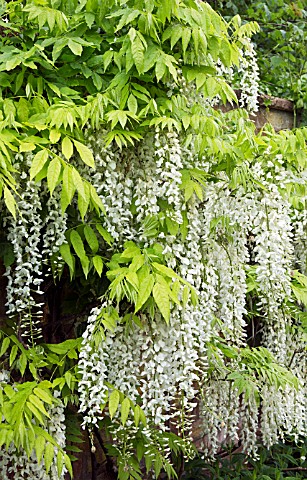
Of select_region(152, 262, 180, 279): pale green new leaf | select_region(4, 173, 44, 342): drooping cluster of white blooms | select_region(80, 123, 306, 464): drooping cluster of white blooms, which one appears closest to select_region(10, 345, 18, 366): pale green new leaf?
select_region(4, 173, 44, 342): drooping cluster of white blooms

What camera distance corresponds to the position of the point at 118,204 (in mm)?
2793

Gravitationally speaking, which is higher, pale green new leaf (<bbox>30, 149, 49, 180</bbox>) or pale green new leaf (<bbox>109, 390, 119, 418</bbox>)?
pale green new leaf (<bbox>30, 149, 49, 180</bbox>)

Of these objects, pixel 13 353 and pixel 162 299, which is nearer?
pixel 162 299

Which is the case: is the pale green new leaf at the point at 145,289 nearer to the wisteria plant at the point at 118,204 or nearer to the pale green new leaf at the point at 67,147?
the wisteria plant at the point at 118,204

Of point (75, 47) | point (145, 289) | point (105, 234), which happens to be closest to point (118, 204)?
point (105, 234)

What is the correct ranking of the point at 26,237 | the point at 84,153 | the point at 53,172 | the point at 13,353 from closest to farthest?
the point at 53,172 → the point at 84,153 → the point at 26,237 → the point at 13,353

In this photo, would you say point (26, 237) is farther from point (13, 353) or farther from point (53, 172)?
point (13, 353)

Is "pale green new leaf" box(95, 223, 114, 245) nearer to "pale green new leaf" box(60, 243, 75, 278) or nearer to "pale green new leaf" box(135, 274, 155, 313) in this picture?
"pale green new leaf" box(60, 243, 75, 278)

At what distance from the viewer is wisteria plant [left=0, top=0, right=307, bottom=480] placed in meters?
2.58

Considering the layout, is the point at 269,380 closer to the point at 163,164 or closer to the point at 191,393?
the point at 191,393

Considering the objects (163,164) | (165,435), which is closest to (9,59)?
(163,164)

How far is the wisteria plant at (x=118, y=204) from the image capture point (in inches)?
101

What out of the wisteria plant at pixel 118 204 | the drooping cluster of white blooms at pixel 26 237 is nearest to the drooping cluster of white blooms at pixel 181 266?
the wisteria plant at pixel 118 204

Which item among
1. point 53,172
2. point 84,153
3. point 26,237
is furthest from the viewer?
point 26,237
